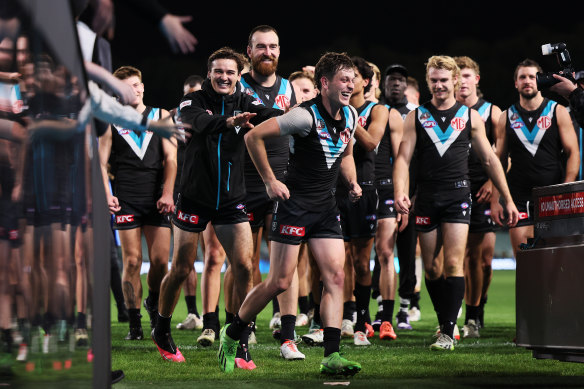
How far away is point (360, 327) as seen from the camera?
27.2ft

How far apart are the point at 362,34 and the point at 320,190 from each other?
112 feet

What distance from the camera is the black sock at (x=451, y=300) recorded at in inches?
303

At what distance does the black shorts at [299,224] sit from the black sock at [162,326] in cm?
119

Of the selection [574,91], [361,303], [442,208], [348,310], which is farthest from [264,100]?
[574,91]

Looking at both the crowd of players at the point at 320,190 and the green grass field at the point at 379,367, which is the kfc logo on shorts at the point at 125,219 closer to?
the crowd of players at the point at 320,190

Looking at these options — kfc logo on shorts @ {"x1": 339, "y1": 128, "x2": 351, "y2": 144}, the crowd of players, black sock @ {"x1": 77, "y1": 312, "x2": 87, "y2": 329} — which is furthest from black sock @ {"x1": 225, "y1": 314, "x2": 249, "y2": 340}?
black sock @ {"x1": 77, "y1": 312, "x2": 87, "y2": 329}

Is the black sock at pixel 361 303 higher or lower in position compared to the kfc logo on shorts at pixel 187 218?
lower

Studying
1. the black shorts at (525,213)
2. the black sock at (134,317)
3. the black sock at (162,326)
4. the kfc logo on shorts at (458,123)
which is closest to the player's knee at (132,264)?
the black sock at (134,317)

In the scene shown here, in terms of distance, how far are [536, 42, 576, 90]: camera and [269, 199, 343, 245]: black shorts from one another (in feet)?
5.56

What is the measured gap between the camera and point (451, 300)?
7.76m

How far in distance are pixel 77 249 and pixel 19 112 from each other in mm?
638

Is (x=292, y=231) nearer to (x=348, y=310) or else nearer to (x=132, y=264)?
(x=132, y=264)

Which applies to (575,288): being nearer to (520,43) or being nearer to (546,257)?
(546,257)

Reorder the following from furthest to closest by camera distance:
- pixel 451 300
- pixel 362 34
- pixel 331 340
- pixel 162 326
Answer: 1. pixel 362 34
2. pixel 451 300
3. pixel 162 326
4. pixel 331 340
